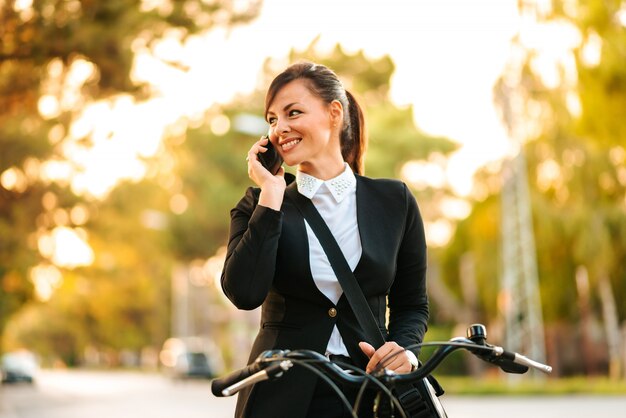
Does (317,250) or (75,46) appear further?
(75,46)

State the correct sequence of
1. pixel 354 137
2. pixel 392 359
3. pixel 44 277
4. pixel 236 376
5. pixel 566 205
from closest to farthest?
pixel 236 376 → pixel 392 359 → pixel 354 137 → pixel 566 205 → pixel 44 277

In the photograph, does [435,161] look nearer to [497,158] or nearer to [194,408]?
[497,158]

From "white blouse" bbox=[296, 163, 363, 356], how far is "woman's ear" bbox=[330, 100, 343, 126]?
13 centimetres

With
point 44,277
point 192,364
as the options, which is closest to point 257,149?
point 44,277

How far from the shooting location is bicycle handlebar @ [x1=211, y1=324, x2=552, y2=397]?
2217mm

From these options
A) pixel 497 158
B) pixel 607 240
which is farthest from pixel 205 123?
pixel 607 240

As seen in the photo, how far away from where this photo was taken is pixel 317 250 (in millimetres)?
2811

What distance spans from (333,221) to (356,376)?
68 centimetres

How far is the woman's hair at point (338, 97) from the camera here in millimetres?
2889

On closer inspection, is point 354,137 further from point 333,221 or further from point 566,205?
point 566,205

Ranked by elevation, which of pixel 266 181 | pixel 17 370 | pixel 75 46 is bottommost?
pixel 266 181

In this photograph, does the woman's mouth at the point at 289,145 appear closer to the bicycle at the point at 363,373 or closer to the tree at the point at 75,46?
the bicycle at the point at 363,373

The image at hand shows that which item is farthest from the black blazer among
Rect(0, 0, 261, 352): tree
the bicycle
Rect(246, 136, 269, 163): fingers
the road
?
the road

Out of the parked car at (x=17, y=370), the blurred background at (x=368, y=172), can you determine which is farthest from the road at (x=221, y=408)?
the parked car at (x=17, y=370)
